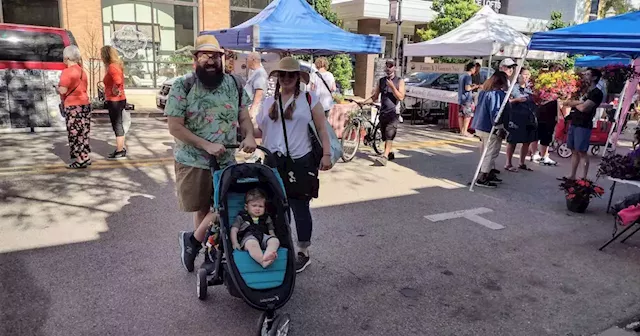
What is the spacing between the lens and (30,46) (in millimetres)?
10352

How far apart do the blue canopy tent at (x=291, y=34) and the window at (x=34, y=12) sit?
1026cm

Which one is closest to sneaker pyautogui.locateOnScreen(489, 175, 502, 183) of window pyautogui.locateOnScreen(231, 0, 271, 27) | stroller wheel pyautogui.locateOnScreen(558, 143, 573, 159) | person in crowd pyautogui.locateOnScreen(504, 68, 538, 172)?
person in crowd pyautogui.locateOnScreen(504, 68, 538, 172)

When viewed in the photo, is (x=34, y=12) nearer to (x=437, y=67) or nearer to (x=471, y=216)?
(x=437, y=67)

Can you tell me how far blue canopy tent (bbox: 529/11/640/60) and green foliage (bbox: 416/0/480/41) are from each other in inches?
580

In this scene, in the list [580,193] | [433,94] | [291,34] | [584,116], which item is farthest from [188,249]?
[433,94]

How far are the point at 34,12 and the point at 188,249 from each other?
17200 mm

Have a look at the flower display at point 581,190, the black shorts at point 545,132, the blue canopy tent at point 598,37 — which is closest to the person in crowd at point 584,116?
the flower display at point 581,190

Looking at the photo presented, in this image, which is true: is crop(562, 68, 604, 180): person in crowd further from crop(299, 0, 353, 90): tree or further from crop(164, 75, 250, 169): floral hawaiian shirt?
crop(299, 0, 353, 90): tree

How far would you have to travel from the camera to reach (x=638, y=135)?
19.2ft

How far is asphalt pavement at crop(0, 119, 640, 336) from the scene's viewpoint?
365cm

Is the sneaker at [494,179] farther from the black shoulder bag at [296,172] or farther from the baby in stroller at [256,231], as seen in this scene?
the baby in stroller at [256,231]

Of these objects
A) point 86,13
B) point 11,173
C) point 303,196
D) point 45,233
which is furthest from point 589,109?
point 86,13

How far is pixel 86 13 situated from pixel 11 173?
1183 cm

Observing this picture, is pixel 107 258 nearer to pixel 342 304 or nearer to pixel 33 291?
pixel 33 291
